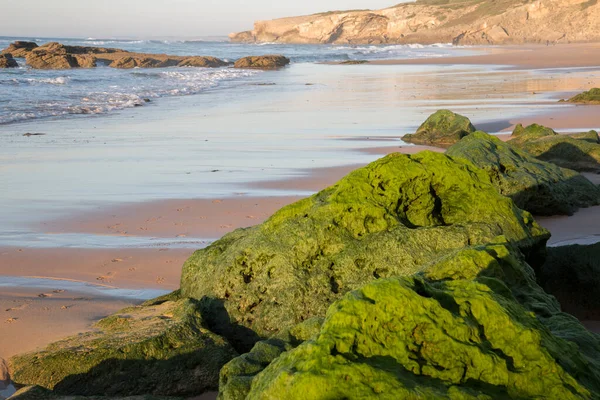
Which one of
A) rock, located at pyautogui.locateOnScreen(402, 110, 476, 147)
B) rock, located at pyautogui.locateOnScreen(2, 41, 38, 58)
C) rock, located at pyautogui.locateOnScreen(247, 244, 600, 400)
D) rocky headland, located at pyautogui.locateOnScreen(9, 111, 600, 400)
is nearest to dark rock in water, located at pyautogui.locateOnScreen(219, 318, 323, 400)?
rocky headland, located at pyautogui.locateOnScreen(9, 111, 600, 400)

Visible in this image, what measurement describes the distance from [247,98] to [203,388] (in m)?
17.3

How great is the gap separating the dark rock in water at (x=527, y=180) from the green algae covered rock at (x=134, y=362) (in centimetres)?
352

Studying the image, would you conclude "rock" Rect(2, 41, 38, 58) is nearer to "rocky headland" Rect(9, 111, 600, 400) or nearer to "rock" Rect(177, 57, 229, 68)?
"rock" Rect(177, 57, 229, 68)

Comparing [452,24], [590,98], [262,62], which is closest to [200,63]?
[262,62]

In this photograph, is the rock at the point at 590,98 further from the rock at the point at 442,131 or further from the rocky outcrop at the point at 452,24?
the rocky outcrop at the point at 452,24

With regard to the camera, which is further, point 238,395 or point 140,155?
point 140,155

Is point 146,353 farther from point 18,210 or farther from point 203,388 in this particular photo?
point 18,210

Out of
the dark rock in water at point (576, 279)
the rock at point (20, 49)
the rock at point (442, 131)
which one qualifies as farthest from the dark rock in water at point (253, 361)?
the rock at point (20, 49)

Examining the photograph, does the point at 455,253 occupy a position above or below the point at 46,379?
above

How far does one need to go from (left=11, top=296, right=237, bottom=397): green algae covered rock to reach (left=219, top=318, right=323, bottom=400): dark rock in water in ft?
1.84

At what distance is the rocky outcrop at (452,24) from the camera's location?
71938 millimetres

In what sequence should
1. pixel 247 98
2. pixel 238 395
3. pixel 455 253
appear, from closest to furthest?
pixel 238 395 < pixel 455 253 < pixel 247 98

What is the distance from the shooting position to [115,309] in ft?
14.7

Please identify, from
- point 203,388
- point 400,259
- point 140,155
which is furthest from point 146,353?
point 140,155
